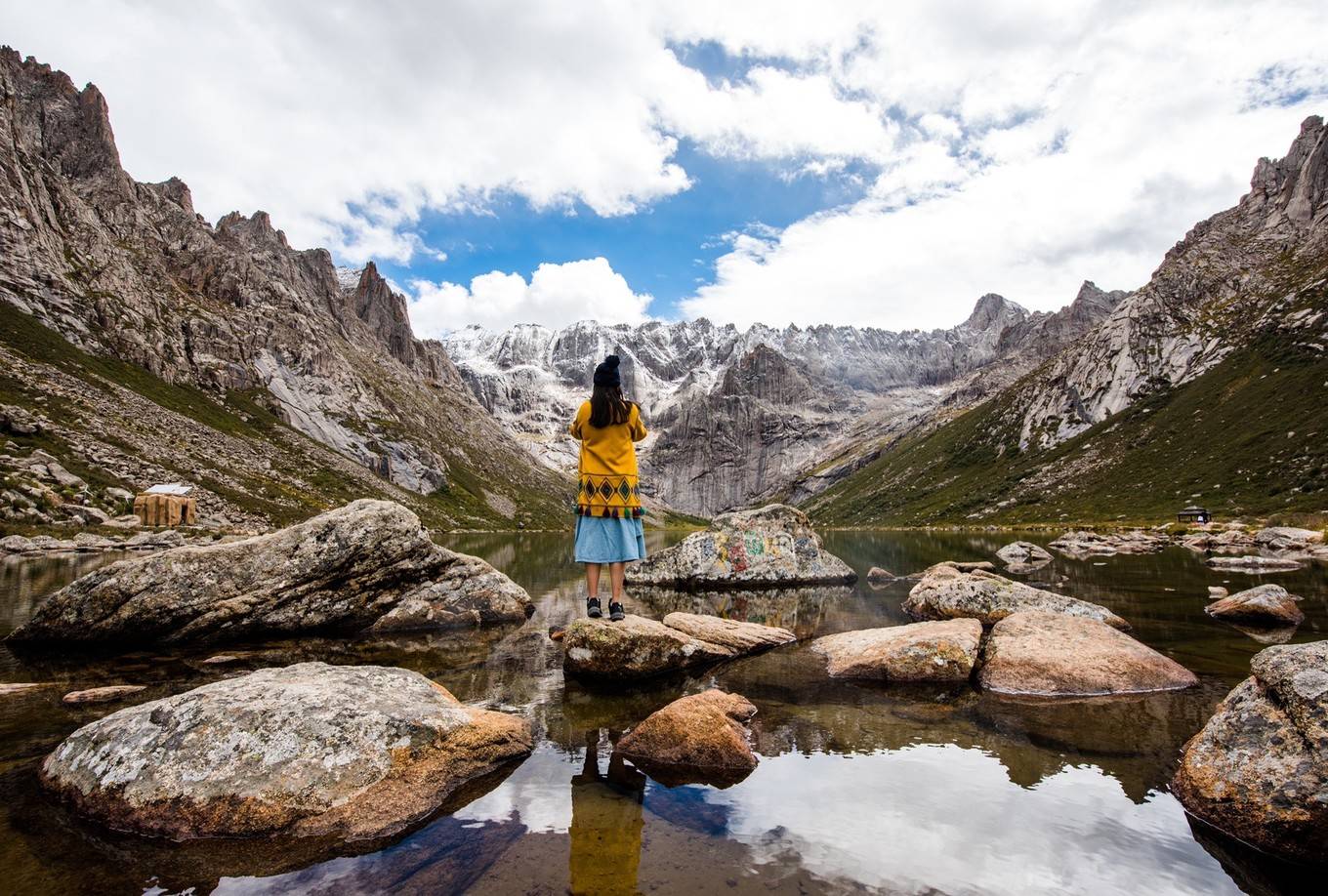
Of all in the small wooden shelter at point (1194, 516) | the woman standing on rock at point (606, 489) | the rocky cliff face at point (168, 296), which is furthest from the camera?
the rocky cliff face at point (168, 296)

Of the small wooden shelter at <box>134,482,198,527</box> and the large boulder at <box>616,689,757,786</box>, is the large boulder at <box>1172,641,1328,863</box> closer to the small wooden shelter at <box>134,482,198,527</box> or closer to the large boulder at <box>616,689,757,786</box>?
the large boulder at <box>616,689,757,786</box>

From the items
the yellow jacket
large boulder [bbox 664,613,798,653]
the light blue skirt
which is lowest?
large boulder [bbox 664,613,798,653]

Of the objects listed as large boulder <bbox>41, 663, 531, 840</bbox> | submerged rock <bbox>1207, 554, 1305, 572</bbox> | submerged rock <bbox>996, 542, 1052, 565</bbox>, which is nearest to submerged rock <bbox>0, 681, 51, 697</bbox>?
large boulder <bbox>41, 663, 531, 840</bbox>

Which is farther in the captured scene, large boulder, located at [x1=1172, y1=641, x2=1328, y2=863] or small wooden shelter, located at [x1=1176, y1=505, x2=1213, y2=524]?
small wooden shelter, located at [x1=1176, y1=505, x2=1213, y2=524]

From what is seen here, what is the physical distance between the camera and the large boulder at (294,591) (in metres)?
13.1

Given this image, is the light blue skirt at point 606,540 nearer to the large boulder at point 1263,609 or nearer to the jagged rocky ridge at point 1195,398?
the large boulder at point 1263,609

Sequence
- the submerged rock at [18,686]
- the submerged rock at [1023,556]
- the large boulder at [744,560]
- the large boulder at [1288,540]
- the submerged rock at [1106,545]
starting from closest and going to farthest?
the submerged rock at [18,686], the large boulder at [744,560], the submerged rock at [1023,556], the large boulder at [1288,540], the submerged rock at [1106,545]

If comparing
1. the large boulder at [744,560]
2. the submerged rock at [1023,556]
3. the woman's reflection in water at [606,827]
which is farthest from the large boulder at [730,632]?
the submerged rock at [1023,556]

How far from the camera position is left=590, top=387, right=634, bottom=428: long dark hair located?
38.7 feet

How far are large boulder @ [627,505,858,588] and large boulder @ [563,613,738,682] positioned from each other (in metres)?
14.7

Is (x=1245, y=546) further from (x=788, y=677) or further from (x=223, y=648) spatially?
(x=223, y=648)

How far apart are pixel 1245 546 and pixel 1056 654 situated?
43640 millimetres

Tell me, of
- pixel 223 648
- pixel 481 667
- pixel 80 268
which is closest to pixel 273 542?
pixel 223 648

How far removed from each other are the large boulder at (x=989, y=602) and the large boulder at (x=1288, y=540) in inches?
1349
